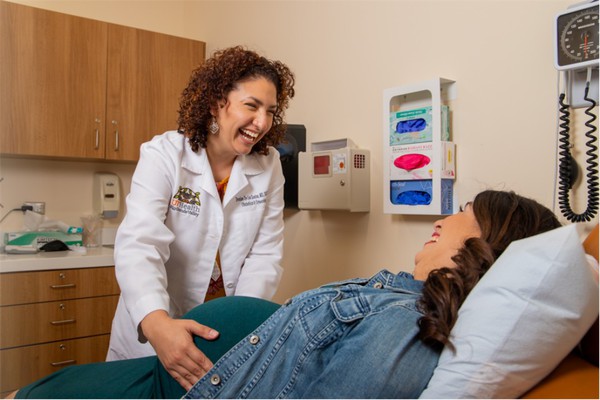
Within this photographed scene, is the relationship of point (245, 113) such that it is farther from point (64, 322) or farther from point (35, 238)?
point (35, 238)

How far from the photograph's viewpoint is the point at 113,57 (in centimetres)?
268

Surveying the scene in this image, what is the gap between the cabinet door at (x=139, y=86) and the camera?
2.68 metres

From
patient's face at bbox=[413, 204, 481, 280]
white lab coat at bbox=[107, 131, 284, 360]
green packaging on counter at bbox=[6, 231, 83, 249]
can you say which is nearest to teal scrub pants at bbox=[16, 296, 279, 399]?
white lab coat at bbox=[107, 131, 284, 360]

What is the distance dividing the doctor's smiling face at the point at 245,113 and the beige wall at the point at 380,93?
54cm

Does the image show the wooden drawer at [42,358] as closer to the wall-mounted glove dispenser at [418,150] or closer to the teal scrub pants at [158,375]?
the teal scrub pants at [158,375]

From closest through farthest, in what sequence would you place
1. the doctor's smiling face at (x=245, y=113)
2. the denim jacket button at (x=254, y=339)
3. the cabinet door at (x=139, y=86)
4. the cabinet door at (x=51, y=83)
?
1. the denim jacket button at (x=254, y=339)
2. the doctor's smiling face at (x=245, y=113)
3. the cabinet door at (x=51, y=83)
4. the cabinet door at (x=139, y=86)

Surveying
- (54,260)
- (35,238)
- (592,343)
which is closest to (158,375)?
(592,343)

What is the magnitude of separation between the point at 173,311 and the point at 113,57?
1703mm

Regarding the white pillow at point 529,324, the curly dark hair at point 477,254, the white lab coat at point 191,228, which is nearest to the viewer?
the white pillow at point 529,324

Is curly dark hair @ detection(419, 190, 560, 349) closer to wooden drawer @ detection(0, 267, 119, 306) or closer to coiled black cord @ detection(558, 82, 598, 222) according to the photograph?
coiled black cord @ detection(558, 82, 598, 222)

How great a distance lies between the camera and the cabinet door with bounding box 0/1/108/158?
2.41m

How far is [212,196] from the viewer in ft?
4.99

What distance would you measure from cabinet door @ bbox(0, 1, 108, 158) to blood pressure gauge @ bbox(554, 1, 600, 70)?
224cm

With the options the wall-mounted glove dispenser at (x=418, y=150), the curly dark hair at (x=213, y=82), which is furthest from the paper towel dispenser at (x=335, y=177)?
the curly dark hair at (x=213, y=82)
